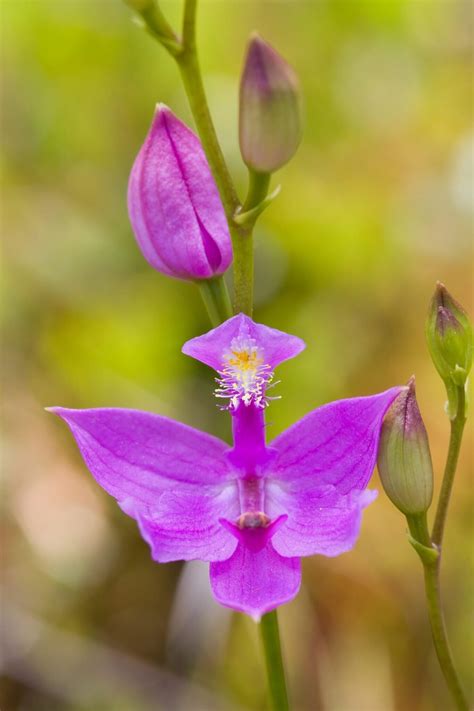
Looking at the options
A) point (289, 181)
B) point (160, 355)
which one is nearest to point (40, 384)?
point (160, 355)

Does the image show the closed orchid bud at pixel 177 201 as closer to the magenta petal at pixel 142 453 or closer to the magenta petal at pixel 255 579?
the magenta petal at pixel 142 453

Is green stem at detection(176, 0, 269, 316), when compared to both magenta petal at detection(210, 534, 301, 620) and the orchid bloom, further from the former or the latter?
magenta petal at detection(210, 534, 301, 620)

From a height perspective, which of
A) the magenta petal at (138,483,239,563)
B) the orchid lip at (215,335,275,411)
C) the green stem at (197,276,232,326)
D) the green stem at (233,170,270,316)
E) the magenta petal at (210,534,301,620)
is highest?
the green stem at (233,170,270,316)

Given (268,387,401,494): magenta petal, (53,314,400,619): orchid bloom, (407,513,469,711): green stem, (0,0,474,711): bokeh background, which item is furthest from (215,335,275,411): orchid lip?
(0,0,474,711): bokeh background

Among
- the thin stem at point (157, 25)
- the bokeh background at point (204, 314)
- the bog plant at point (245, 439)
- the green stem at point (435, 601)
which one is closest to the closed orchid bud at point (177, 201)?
the bog plant at point (245, 439)

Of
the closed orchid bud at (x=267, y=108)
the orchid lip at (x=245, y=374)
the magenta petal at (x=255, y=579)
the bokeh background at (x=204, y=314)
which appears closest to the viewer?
the closed orchid bud at (x=267, y=108)

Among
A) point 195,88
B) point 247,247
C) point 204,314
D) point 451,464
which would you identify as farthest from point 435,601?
point 204,314

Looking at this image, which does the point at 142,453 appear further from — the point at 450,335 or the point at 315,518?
the point at 450,335
